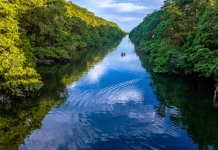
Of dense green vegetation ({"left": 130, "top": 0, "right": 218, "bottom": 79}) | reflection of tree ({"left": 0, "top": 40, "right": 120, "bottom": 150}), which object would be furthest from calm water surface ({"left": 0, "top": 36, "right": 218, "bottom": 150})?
dense green vegetation ({"left": 130, "top": 0, "right": 218, "bottom": 79})

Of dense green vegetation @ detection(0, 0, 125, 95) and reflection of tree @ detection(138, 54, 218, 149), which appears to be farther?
dense green vegetation @ detection(0, 0, 125, 95)

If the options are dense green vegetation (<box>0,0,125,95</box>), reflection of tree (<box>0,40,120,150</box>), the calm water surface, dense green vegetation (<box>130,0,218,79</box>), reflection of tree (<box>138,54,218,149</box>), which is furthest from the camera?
dense green vegetation (<box>130,0,218,79</box>)

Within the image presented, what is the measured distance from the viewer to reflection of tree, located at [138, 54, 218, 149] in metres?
11.9

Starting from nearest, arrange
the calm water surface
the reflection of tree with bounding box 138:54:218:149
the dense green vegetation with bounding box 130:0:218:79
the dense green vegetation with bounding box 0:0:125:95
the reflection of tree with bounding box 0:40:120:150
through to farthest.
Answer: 1. the calm water surface
2. the reflection of tree with bounding box 0:40:120:150
3. the reflection of tree with bounding box 138:54:218:149
4. the dense green vegetation with bounding box 0:0:125:95
5. the dense green vegetation with bounding box 130:0:218:79

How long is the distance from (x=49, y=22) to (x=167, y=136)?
3261 cm

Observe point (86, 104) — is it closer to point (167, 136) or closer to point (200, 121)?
point (167, 136)

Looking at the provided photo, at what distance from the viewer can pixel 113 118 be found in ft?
46.0

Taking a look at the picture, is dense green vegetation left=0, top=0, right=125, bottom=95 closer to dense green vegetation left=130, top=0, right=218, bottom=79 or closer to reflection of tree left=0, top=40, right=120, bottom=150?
reflection of tree left=0, top=40, right=120, bottom=150

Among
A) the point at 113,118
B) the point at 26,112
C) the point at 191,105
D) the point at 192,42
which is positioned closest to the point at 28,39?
the point at 26,112

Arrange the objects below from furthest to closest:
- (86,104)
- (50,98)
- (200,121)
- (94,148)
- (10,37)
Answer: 1. (10,37)
2. (50,98)
3. (86,104)
4. (200,121)
5. (94,148)

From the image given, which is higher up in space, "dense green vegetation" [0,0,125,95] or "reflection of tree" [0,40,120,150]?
"dense green vegetation" [0,0,125,95]

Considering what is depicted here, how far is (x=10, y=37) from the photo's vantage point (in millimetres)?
19672

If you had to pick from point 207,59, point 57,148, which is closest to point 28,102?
point 57,148

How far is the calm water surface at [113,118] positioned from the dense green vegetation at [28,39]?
2.29 m
